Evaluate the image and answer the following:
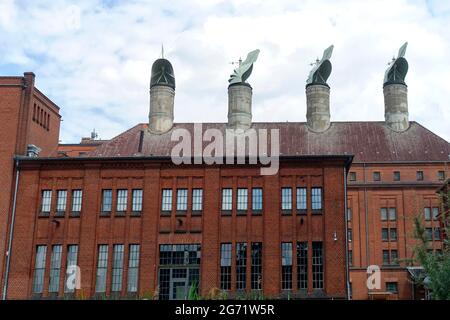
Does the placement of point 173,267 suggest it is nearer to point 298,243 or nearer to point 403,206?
point 298,243

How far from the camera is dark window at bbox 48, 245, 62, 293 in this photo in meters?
34.6

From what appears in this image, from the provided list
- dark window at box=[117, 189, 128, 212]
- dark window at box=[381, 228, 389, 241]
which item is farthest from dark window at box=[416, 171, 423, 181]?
dark window at box=[117, 189, 128, 212]

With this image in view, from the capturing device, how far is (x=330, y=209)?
34500mm

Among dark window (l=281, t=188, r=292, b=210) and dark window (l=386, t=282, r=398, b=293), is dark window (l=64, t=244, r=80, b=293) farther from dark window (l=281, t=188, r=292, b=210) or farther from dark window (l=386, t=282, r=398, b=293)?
dark window (l=386, t=282, r=398, b=293)

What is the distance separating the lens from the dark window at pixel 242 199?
116 ft

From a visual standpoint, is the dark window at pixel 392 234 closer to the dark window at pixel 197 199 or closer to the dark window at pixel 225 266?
the dark window at pixel 225 266

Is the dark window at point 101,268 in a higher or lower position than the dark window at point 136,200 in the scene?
lower

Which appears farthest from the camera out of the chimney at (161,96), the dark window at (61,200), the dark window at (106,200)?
the chimney at (161,96)

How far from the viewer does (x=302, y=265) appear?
33.7 m

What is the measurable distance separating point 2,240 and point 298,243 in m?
18.7

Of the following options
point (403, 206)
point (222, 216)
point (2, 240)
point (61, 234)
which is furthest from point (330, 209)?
point (403, 206)

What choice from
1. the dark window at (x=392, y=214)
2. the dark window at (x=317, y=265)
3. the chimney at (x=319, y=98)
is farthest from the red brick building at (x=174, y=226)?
the dark window at (x=392, y=214)

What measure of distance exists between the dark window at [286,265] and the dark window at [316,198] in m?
2.81

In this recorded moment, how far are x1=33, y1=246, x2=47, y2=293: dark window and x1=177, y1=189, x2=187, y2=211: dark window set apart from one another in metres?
8.90
